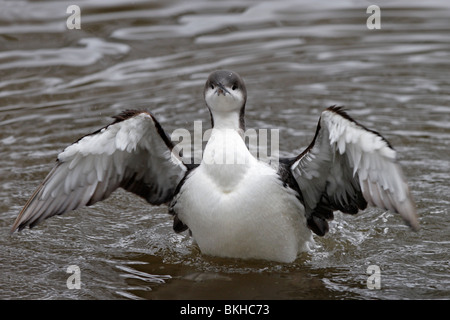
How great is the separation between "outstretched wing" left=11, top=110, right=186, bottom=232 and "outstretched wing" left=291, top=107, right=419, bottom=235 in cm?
121

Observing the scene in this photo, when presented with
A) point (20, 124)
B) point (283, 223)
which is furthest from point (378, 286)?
point (20, 124)

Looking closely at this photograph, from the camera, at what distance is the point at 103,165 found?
23.1ft

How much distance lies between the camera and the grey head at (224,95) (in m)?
6.94

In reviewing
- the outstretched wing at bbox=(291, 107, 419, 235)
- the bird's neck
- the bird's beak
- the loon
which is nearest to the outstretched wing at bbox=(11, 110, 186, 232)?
the loon

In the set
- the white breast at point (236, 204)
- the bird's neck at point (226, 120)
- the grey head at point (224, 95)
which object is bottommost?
the white breast at point (236, 204)

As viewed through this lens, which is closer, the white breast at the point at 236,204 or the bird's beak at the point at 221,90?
the white breast at the point at 236,204

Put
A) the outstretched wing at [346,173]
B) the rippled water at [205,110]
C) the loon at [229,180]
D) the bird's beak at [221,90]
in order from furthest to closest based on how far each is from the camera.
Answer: the rippled water at [205,110]
the bird's beak at [221,90]
the loon at [229,180]
the outstretched wing at [346,173]

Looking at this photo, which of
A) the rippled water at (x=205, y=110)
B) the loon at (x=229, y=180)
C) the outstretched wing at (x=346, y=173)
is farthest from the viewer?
the rippled water at (x=205, y=110)

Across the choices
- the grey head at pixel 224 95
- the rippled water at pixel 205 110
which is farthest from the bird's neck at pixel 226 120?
the rippled water at pixel 205 110

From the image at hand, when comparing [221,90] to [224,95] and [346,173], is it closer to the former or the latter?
[224,95]

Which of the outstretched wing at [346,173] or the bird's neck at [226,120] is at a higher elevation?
the bird's neck at [226,120]

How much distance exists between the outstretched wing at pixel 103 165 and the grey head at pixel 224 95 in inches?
19.8

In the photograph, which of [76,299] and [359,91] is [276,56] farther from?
[76,299]

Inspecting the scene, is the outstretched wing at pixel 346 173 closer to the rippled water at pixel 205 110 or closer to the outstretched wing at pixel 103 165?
the rippled water at pixel 205 110
